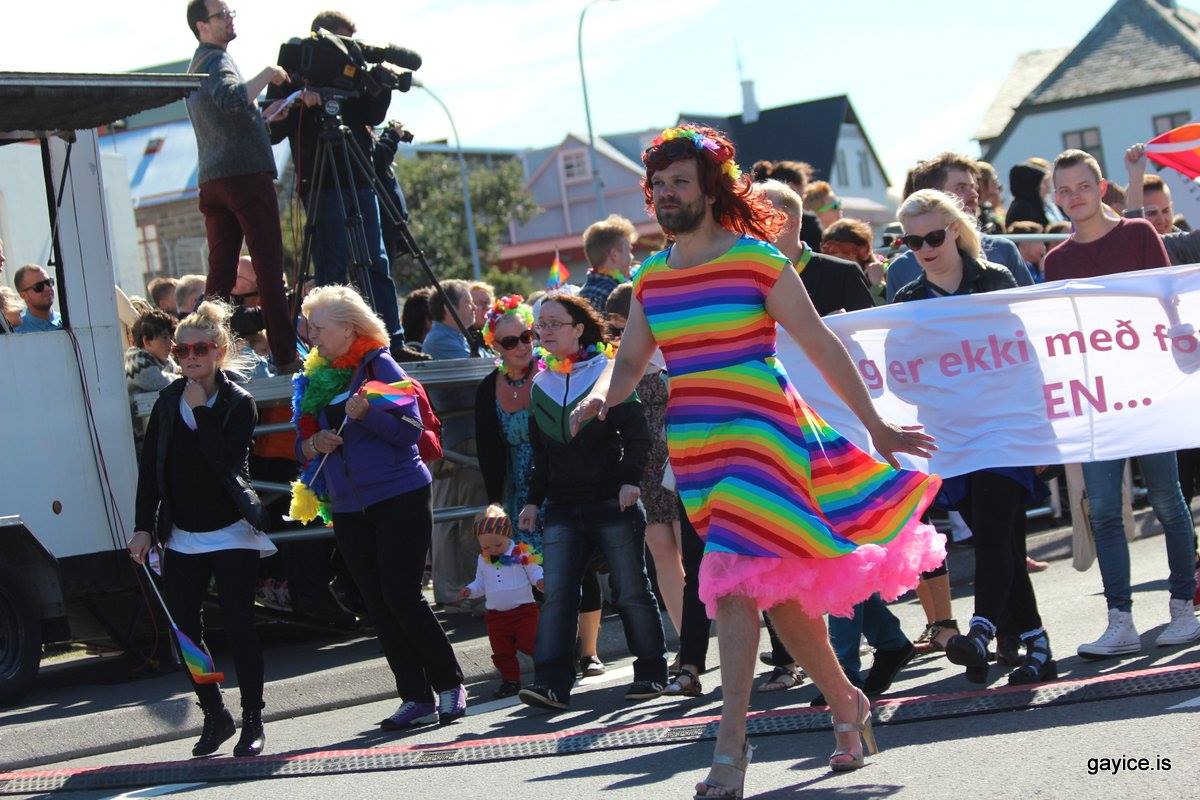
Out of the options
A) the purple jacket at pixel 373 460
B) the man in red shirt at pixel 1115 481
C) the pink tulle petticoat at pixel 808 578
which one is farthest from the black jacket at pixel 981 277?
the purple jacket at pixel 373 460

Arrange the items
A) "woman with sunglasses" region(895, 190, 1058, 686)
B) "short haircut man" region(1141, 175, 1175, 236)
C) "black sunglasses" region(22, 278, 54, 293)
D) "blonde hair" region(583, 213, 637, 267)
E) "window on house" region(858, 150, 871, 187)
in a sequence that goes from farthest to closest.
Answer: "window on house" region(858, 150, 871, 187)
"short haircut man" region(1141, 175, 1175, 236)
"blonde hair" region(583, 213, 637, 267)
"black sunglasses" region(22, 278, 54, 293)
"woman with sunglasses" region(895, 190, 1058, 686)

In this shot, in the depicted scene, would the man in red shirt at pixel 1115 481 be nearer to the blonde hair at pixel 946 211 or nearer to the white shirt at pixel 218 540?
the blonde hair at pixel 946 211

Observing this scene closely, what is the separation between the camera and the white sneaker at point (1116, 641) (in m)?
7.50

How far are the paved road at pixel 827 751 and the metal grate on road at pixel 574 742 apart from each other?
0.07 meters

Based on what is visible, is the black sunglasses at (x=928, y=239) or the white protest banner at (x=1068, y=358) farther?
the white protest banner at (x=1068, y=358)

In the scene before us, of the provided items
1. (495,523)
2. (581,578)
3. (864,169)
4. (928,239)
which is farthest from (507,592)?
(864,169)

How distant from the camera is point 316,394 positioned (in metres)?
7.91

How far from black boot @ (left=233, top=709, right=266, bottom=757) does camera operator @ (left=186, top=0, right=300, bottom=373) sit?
3.31 m

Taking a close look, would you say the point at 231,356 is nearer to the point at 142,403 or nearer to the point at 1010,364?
the point at 142,403

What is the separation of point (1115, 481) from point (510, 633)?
304 centimetres

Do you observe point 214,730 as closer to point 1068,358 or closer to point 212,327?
point 212,327

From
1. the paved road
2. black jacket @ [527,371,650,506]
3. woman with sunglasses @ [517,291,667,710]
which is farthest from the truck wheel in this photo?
black jacket @ [527,371,650,506]

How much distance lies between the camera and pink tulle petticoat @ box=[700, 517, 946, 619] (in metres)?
5.47

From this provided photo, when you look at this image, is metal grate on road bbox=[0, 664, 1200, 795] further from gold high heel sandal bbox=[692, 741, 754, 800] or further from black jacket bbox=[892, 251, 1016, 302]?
black jacket bbox=[892, 251, 1016, 302]
